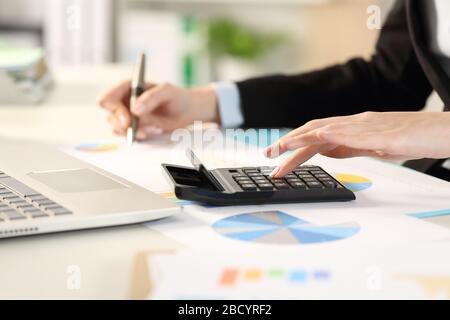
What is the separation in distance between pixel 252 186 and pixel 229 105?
0.50 metres

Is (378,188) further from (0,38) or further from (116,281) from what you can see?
(0,38)

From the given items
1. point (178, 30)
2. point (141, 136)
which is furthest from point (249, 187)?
point (178, 30)

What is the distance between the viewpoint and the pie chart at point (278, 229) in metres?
0.60

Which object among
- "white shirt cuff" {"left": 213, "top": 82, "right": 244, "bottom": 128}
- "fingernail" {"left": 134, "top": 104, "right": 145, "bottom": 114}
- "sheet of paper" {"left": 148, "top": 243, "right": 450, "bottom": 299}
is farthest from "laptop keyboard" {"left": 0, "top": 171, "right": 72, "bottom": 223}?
"white shirt cuff" {"left": 213, "top": 82, "right": 244, "bottom": 128}

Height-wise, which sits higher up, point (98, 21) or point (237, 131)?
point (98, 21)

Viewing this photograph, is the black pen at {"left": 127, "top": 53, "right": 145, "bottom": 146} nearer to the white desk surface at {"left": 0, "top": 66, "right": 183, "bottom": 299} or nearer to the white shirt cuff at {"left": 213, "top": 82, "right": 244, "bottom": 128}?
the white shirt cuff at {"left": 213, "top": 82, "right": 244, "bottom": 128}

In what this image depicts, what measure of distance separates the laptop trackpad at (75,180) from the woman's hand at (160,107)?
318 mm

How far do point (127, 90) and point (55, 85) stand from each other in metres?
0.63

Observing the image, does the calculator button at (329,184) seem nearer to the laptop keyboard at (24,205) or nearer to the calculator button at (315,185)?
the calculator button at (315,185)

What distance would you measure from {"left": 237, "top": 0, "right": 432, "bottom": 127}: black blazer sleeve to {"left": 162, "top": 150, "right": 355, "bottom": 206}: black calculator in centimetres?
45

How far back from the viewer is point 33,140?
3.54ft

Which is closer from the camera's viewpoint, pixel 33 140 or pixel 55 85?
pixel 33 140
